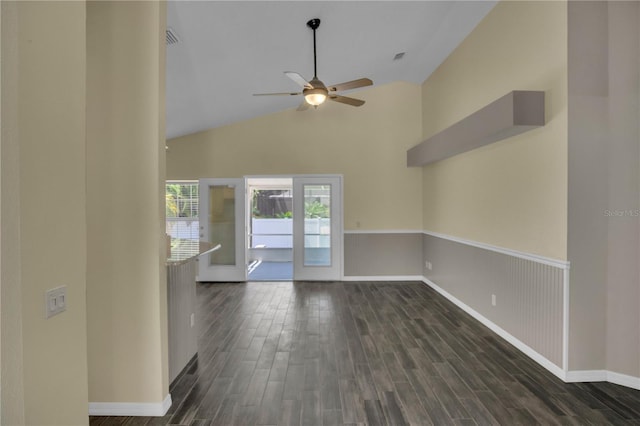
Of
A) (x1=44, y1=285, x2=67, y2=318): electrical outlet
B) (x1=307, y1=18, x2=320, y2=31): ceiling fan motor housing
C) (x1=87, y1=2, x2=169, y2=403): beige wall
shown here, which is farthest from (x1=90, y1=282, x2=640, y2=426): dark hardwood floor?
(x1=307, y1=18, x2=320, y2=31): ceiling fan motor housing

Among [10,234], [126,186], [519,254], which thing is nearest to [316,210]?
[519,254]

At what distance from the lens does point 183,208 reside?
638 centimetres

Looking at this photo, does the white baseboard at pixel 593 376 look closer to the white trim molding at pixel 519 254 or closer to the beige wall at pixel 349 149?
the white trim molding at pixel 519 254

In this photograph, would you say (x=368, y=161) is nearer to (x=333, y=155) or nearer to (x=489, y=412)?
(x=333, y=155)

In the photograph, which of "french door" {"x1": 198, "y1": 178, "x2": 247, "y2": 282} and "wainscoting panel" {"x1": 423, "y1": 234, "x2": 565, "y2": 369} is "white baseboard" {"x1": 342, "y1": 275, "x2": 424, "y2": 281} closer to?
"wainscoting panel" {"x1": 423, "y1": 234, "x2": 565, "y2": 369}

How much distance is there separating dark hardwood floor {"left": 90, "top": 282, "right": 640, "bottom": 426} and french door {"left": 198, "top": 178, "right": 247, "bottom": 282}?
1826mm

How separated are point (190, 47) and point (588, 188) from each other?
3.81m

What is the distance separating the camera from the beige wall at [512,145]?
107 inches

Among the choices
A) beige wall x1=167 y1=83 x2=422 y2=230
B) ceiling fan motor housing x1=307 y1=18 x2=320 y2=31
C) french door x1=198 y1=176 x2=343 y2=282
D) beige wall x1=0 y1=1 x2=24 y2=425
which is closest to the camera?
beige wall x1=0 y1=1 x2=24 y2=425

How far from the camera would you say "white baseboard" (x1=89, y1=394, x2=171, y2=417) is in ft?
7.33

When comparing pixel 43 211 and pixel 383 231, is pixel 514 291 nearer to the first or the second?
pixel 383 231

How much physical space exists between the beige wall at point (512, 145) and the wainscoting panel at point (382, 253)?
108 centimetres

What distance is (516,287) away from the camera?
10.7 feet

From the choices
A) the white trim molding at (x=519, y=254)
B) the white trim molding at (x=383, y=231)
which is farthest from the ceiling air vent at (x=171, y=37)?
the white trim molding at (x=383, y=231)
